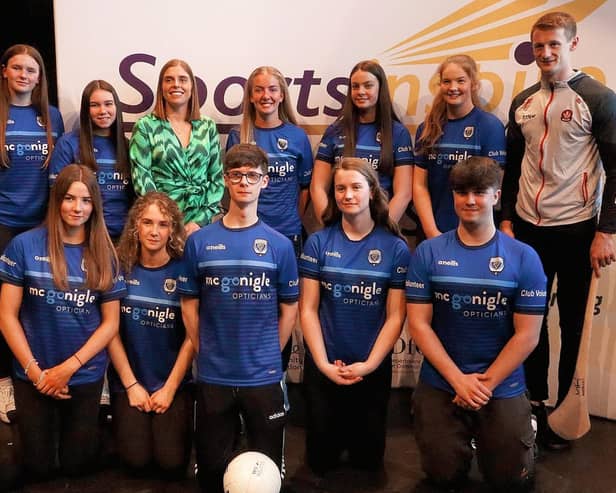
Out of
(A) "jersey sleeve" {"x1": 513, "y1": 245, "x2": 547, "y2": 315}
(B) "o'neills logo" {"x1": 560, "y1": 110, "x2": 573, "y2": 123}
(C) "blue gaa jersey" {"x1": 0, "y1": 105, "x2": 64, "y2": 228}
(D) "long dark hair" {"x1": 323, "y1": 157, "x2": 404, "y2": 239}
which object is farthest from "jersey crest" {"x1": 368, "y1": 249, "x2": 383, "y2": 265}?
(C) "blue gaa jersey" {"x1": 0, "y1": 105, "x2": 64, "y2": 228}

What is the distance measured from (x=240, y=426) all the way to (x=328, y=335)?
518 millimetres

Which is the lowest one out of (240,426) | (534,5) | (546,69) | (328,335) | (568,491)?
(568,491)

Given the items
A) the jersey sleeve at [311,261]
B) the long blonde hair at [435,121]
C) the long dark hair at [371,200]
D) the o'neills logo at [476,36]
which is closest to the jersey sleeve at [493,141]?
the long blonde hair at [435,121]

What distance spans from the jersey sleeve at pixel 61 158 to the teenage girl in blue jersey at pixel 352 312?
125 cm

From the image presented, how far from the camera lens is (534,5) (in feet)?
11.6

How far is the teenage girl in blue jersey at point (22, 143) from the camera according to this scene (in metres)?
3.40

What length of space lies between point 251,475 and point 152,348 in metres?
0.82

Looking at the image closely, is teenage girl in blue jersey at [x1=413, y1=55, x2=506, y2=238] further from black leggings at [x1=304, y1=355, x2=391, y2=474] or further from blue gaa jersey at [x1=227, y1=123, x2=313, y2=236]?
black leggings at [x1=304, y1=355, x2=391, y2=474]

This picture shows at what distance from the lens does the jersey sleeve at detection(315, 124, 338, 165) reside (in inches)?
140

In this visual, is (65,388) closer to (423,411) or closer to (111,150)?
(111,150)

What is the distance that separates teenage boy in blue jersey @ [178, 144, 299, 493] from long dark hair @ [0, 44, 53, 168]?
1143 mm

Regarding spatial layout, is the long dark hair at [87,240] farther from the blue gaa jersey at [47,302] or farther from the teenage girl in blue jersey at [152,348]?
the teenage girl in blue jersey at [152,348]

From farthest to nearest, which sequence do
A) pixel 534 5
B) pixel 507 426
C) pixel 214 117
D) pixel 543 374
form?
1. pixel 214 117
2. pixel 534 5
3. pixel 543 374
4. pixel 507 426

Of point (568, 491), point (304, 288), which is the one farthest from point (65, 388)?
point (568, 491)
